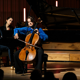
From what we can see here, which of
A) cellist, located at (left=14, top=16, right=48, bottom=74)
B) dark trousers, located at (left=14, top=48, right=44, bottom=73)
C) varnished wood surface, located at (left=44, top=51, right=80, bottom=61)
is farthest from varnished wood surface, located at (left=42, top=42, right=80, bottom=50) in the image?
dark trousers, located at (left=14, top=48, right=44, bottom=73)

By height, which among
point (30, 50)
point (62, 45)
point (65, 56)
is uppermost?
point (30, 50)

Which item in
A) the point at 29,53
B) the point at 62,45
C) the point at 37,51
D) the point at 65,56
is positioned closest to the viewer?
the point at 29,53

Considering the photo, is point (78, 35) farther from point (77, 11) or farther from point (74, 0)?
point (74, 0)

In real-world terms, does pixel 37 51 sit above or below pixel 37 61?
A: above

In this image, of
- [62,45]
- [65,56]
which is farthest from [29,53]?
[62,45]

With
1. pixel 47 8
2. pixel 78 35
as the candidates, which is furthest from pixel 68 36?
pixel 47 8

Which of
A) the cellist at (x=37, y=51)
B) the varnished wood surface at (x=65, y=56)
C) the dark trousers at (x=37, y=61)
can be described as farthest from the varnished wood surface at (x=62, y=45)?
the dark trousers at (x=37, y=61)

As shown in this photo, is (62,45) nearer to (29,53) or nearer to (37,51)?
(37,51)

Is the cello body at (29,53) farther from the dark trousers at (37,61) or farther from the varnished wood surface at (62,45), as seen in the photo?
the varnished wood surface at (62,45)

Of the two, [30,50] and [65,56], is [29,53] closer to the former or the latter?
[30,50]

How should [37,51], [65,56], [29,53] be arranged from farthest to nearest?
[65,56]
[37,51]
[29,53]

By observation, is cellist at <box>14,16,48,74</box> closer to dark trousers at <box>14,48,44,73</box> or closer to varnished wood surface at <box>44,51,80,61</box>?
dark trousers at <box>14,48,44,73</box>

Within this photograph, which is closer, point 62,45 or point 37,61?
point 37,61

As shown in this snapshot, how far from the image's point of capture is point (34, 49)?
80.4 inches
